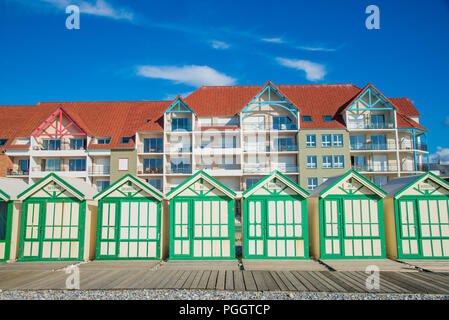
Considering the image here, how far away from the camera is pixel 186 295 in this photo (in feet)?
31.4

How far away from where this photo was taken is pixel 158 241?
14.8 meters

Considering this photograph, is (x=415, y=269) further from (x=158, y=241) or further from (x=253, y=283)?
(x=158, y=241)

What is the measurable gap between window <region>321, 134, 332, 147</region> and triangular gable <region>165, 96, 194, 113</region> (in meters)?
15.1

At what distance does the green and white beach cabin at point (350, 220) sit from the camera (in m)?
14.4

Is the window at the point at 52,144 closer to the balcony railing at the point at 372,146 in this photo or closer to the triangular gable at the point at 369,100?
the triangular gable at the point at 369,100

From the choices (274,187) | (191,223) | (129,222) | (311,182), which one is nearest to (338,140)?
(311,182)

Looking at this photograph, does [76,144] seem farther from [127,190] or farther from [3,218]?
[127,190]

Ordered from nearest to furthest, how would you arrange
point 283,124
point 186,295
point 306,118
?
point 186,295
point 283,124
point 306,118

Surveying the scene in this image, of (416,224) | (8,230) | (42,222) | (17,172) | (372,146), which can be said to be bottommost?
(8,230)

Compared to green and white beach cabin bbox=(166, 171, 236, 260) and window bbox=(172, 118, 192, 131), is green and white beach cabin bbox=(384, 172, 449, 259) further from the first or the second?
window bbox=(172, 118, 192, 131)

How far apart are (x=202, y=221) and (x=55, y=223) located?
6.47 metres

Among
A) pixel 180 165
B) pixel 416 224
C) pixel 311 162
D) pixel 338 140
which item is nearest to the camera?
pixel 416 224

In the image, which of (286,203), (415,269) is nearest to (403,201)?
(415,269)

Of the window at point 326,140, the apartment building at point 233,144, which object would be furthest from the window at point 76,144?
the window at point 326,140
